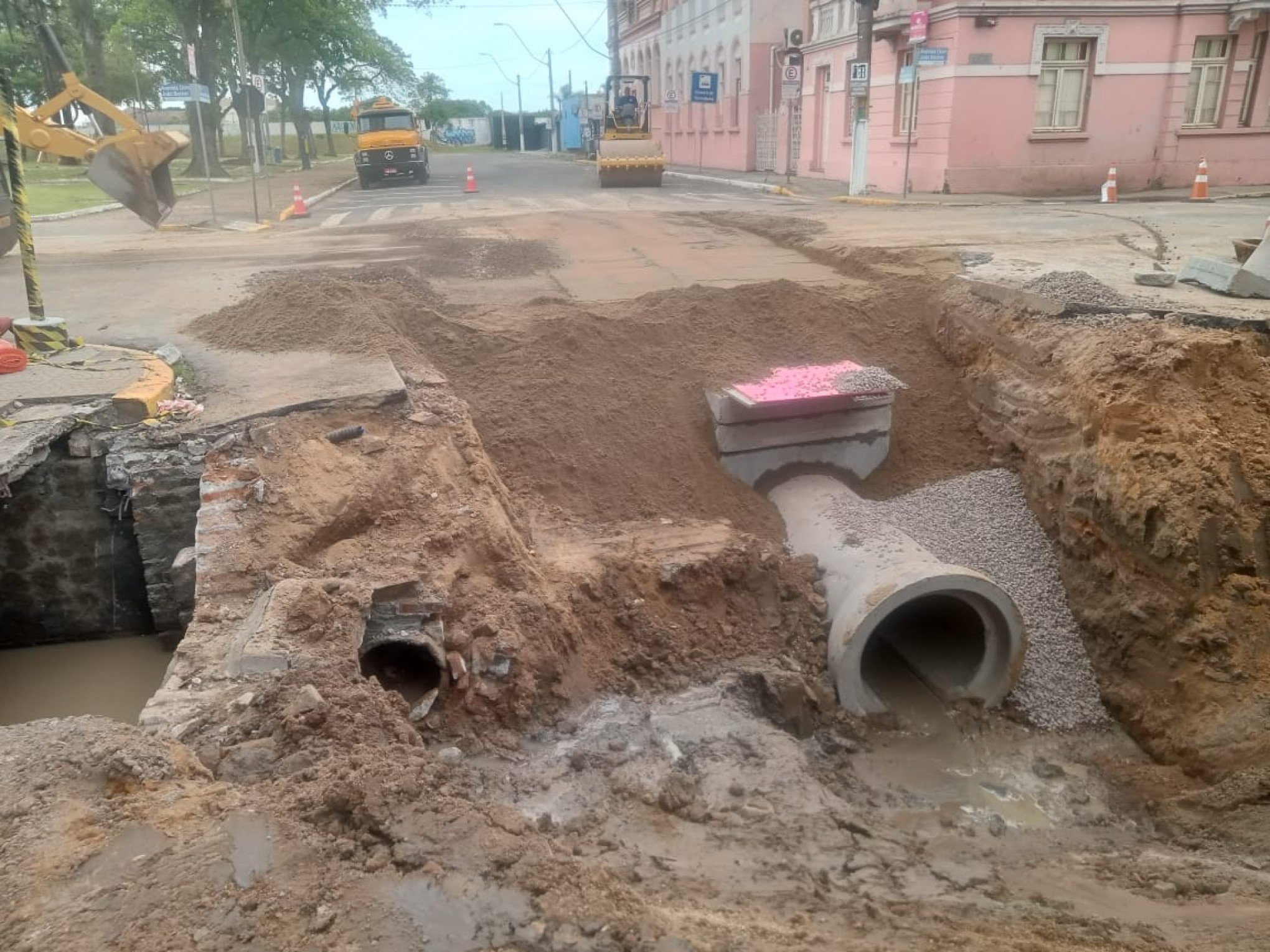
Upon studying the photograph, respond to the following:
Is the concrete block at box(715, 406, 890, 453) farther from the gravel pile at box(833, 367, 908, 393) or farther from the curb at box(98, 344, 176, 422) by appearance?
the curb at box(98, 344, 176, 422)

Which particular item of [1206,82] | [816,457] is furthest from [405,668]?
[1206,82]

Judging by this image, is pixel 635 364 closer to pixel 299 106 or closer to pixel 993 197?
pixel 993 197

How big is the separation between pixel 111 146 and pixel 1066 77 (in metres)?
16.2

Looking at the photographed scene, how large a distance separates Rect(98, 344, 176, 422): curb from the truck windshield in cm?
2449

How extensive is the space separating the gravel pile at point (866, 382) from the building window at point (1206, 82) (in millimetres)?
15539

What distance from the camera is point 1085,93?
1748 cm

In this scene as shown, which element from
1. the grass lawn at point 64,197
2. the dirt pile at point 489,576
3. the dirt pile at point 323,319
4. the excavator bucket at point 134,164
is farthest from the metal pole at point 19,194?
the grass lawn at point 64,197

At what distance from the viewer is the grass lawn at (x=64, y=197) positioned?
1964 cm

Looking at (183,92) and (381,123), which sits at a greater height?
(183,92)

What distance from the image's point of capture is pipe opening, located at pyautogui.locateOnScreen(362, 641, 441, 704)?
4.11 m

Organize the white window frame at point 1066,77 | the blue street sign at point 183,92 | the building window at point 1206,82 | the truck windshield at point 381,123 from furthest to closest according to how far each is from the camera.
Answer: the truck windshield at point 381,123
the building window at point 1206,82
the white window frame at point 1066,77
the blue street sign at point 183,92

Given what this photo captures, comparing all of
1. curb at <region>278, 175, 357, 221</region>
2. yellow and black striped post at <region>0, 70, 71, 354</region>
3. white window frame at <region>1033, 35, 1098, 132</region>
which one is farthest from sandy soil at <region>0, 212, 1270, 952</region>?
white window frame at <region>1033, 35, 1098, 132</region>

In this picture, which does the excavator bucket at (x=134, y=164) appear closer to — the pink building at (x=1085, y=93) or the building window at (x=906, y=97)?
the pink building at (x=1085, y=93)

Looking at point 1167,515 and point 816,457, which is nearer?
point 1167,515
